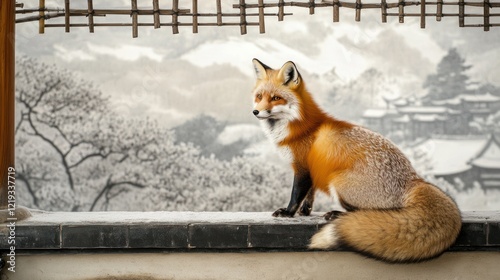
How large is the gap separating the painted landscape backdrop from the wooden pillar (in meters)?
4.23

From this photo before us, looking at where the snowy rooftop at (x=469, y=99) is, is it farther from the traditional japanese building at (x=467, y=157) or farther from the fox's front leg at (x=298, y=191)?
the fox's front leg at (x=298, y=191)

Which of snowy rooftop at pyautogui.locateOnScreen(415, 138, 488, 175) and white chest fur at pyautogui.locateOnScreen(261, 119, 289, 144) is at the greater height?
white chest fur at pyautogui.locateOnScreen(261, 119, 289, 144)

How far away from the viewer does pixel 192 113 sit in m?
6.88

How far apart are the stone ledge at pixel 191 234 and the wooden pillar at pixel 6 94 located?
0.24 metres

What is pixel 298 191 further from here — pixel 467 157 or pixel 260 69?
pixel 467 157

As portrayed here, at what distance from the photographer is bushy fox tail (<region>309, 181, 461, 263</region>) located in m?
2.14

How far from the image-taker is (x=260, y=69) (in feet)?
8.68

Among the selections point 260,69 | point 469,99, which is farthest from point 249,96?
point 260,69

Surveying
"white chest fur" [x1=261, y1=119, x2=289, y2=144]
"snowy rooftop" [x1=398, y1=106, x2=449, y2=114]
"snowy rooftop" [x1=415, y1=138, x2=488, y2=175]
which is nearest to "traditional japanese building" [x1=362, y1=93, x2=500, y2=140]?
"snowy rooftop" [x1=398, y1=106, x2=449, y2=114]

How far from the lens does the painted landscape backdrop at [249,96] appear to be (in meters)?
6.74

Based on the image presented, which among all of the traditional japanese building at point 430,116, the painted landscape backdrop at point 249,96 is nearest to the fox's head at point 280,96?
the painted landscape backdrop at point 249,96

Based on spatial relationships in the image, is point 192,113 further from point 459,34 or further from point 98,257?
point 98,257

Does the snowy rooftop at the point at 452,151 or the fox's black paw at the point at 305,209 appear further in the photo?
the snowy rooftop at the point at 452,151

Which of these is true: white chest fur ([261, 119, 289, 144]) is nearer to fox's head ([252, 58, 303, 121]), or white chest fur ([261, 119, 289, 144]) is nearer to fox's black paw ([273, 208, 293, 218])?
fox's head ([252, 58, 303, 121])
